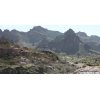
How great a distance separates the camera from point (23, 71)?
52.3 m

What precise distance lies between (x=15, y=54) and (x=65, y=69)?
13589 millimetres

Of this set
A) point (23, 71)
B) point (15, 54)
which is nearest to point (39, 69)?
point (23, 71)

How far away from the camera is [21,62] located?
205ft
